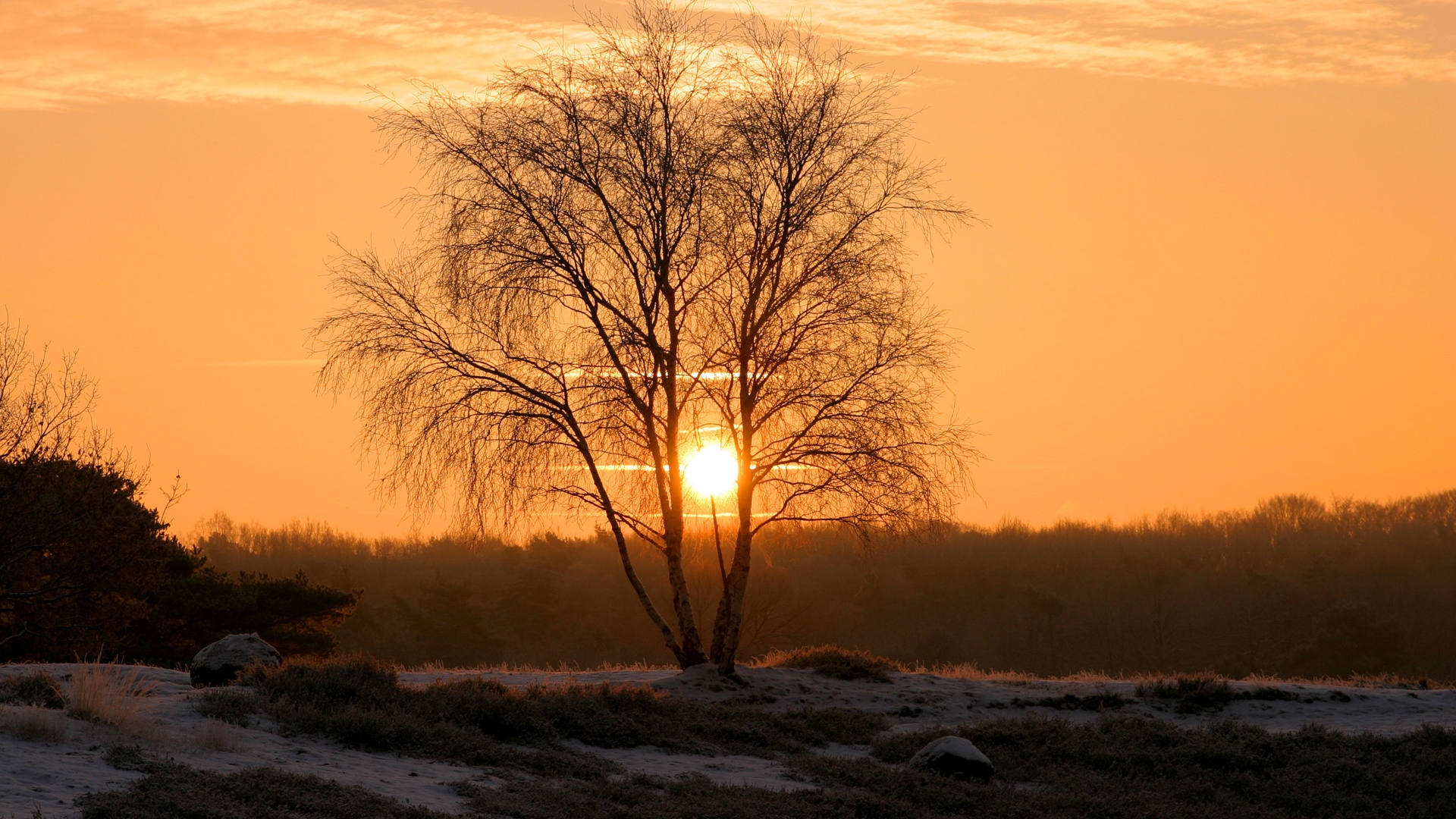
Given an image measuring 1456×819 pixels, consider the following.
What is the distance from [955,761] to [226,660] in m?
9.19

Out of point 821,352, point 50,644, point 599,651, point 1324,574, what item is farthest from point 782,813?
point 1324,574

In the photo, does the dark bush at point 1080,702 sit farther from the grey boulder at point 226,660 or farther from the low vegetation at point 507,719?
the grey boulder at point 226,660

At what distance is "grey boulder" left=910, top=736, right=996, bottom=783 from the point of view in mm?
14625

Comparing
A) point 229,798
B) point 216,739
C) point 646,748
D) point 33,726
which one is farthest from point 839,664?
point 33,726

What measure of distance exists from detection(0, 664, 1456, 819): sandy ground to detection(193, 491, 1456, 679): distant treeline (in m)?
26.0

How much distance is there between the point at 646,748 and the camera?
1528cm

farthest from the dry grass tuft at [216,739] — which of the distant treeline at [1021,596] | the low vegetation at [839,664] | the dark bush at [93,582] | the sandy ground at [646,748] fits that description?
the distant treeline at [1021,596]

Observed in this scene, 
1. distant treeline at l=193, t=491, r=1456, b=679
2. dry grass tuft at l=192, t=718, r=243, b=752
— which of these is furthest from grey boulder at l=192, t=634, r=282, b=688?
distant treeline at l=193, t=491, r=1456, b=679

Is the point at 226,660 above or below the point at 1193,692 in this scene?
above

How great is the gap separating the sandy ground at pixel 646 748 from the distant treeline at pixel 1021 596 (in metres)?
26.0

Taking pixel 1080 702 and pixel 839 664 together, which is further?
pixel 839 664

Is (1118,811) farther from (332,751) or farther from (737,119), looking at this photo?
(737,119)

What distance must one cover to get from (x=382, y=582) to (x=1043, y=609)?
105ft

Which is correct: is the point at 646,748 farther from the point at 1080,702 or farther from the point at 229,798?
the point at 1080,702
